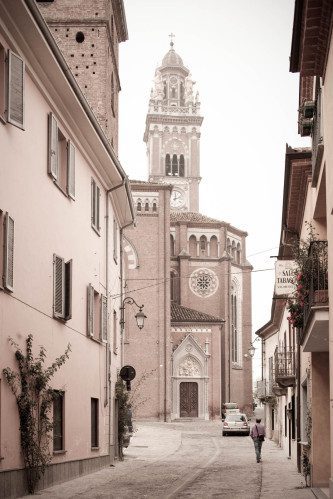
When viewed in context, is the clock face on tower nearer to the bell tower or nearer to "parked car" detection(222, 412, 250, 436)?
the bell tower

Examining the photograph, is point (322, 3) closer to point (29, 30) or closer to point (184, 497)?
point (29, 30)

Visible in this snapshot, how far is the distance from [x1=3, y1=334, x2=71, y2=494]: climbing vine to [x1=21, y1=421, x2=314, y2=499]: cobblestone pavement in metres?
0.63

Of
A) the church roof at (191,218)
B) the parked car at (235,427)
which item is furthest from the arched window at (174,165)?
the parked car at (235,427)

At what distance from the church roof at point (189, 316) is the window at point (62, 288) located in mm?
50365

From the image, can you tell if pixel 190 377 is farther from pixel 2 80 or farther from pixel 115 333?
pixel 2 80

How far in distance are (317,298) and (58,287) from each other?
225 inches

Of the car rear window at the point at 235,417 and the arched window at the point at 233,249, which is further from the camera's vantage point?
the arched window at the point at 233,249

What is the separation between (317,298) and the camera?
1456 centimetres

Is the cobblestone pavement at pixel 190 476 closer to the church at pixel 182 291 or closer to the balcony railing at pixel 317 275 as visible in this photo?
the balcony railing at pixel 317 275

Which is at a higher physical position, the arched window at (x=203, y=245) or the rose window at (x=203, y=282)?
the arched window at (x=203, y=245)

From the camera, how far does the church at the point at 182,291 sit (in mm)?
62969

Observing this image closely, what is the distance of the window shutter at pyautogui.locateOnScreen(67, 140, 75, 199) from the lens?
18828mm

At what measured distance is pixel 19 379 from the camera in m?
15.0

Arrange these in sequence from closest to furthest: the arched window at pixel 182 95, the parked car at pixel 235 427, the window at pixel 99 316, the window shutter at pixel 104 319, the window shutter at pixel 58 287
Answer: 1. the window shutter at pixel 58 287
2. the window at pixel 99 316
3. the window shutter at pixel 104 319
4. the parked car at pixel 235 427
5. the arched window at pixel 182 95
